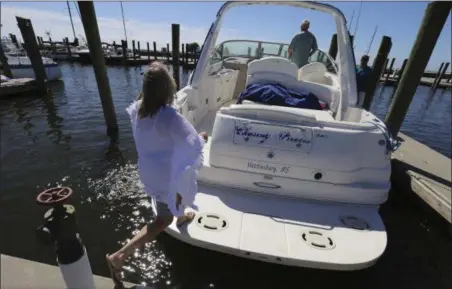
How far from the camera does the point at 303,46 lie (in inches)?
212

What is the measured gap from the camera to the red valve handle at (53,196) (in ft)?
5.16

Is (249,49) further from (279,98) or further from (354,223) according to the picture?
(354,223)

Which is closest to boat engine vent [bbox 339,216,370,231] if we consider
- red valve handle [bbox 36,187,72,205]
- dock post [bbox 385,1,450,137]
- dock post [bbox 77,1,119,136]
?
red valve handle [bbox 36,187,72,205]

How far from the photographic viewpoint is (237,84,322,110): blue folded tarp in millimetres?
3723

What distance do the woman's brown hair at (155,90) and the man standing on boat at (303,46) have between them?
4.26m

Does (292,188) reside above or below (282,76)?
below

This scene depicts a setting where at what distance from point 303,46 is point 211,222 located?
420 centimetres

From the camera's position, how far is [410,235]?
3.88 metres

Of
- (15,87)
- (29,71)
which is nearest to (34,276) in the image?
(15,87)

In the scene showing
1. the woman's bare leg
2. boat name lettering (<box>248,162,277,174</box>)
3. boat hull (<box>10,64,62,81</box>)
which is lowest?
boat hull (<box>10,64,62,81</box>)

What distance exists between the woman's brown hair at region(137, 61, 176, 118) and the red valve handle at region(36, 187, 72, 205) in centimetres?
67

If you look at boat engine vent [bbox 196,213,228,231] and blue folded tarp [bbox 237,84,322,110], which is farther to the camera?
blue folded tarp [bbox 237,84,322,110]

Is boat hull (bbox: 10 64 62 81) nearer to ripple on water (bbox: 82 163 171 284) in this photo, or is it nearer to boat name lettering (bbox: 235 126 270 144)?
ripple on water (bbox: 82 163 171 284)

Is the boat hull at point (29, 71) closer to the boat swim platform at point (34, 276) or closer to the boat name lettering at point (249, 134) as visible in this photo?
the boat name lettering at point (249, 134)
